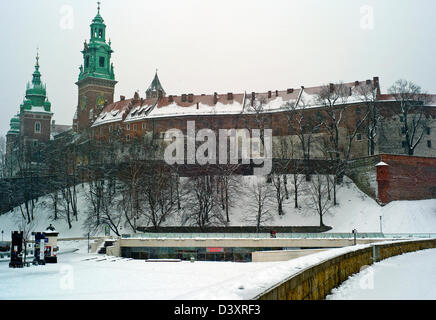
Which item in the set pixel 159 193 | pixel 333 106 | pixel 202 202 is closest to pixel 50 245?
pixel 202 202

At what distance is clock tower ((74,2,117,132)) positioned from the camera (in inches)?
3903

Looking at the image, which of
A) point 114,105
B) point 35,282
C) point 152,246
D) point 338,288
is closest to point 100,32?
point 114,105

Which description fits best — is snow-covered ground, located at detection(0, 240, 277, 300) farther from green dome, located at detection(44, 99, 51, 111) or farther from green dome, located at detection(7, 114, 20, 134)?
green dome, located at detection(7, 114, 20, 134)

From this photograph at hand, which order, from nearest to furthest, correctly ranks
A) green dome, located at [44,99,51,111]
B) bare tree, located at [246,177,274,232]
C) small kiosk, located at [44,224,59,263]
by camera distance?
small kiosk, located at [44,224,59,263] < bare tree, located at [246,177,274,232] < green dome, located at [44,99,51,111]

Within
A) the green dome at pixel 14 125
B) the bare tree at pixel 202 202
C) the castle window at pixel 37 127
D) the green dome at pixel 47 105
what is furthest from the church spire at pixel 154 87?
the bare tree at pixel 202 202

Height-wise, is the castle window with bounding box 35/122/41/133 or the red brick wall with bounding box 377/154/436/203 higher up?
the castle window with bounding box 35/122/41/133

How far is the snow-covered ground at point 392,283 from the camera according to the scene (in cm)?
1434

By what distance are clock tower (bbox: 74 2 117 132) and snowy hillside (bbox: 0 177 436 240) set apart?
39.9 meters

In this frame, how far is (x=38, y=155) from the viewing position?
88.3 meters

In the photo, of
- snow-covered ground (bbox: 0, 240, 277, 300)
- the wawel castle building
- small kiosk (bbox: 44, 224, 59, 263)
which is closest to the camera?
snow-covered ground (bbox: 0, 240, 277, 300)

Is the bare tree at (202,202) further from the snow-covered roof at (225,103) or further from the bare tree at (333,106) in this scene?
the snow-covered roof at (225,103)

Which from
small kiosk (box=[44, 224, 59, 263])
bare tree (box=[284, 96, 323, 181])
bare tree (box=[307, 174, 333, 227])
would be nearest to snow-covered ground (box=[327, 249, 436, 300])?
small kiosk (box=[44, 224, 59, 263])

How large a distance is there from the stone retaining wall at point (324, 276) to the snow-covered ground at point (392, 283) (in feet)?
1.01
